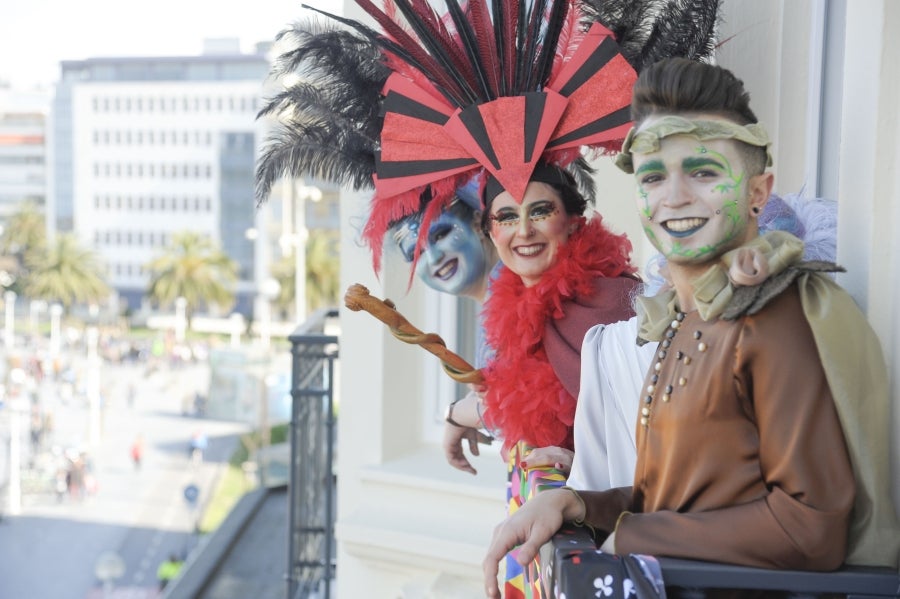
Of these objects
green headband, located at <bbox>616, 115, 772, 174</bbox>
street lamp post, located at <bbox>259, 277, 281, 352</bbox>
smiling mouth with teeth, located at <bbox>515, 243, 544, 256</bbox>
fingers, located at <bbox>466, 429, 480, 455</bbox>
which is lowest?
street lamp post, located at <bbox>259, 277, 281, 352</bbox>

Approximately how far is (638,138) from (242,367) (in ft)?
133

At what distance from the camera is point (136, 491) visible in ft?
107

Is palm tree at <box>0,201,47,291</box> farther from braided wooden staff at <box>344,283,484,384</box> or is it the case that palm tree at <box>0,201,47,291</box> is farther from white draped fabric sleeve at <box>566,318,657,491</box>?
white draped fabric sleeve at <box>566,318,657,491</box>

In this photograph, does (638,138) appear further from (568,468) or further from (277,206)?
(277,206)

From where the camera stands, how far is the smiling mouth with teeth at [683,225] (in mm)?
1311

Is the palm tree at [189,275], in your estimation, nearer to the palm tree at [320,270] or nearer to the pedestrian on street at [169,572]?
the palm tree at [320,270]

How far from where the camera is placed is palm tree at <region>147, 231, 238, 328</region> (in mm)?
57312

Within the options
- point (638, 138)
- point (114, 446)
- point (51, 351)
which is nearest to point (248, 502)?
point (638, 138)

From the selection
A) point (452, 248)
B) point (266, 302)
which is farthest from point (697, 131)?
point (266, 302)

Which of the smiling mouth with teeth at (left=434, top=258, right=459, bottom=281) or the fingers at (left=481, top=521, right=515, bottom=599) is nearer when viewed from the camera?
the fingers at (left=481, top=521, right=515, bottom=599)

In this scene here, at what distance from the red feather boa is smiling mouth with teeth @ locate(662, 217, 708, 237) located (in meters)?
0.65

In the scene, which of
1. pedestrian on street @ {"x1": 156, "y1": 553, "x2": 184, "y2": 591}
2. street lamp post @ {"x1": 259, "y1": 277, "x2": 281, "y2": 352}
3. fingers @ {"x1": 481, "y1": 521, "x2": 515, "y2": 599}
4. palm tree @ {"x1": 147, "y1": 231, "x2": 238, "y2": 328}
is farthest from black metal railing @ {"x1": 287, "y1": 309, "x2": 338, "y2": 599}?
palm tree @ {"x1": 147, "y1": 231, "x2": 238, "y2": 328}

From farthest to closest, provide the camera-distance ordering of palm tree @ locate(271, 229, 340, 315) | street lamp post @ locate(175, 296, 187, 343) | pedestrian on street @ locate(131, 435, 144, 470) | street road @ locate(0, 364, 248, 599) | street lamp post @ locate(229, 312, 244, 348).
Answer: street lamp post @ locate(229, 312, 244, 348) < street lamp post @ locate(175, 296, 187, 343) < palm tree @ locate(271, 229, 340, 315) < pedestrian on street @ locate(131, 435, 144, 470) < street road @ locate(0, 364, 248, 599)

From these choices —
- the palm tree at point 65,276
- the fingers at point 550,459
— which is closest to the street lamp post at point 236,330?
the palm tree at point 65,276
